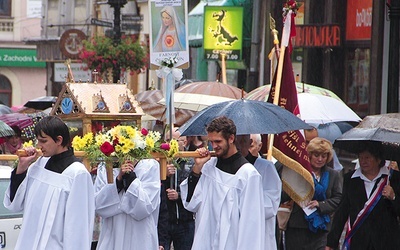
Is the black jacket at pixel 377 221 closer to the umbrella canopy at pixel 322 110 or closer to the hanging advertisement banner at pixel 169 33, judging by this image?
the umbrella canopy at pixel 322 110

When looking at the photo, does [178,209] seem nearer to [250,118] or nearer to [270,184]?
[270,184]

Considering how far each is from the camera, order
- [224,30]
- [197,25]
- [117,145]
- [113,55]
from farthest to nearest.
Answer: [113,55], [197,25], [224,30], [117,145]

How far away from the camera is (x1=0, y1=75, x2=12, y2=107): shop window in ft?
172

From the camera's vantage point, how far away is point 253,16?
26.5 meters

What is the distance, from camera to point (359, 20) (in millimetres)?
20797

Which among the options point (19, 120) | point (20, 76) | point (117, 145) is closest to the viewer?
point (117, 145)

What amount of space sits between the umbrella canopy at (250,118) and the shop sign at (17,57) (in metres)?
42.7

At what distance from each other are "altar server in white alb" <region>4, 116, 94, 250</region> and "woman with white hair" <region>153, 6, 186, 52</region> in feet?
13.9

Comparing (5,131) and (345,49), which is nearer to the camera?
(5,131)

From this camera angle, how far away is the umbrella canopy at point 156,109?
16281 millimetres

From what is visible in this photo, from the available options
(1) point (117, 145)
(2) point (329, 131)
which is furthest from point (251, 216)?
(2) point (329, 131)

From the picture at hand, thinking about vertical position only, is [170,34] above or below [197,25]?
below

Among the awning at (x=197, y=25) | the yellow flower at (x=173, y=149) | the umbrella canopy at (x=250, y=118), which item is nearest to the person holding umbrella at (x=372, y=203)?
the umbrella canopy at (x=250, y=118)

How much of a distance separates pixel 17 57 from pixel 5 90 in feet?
A: 4.91
